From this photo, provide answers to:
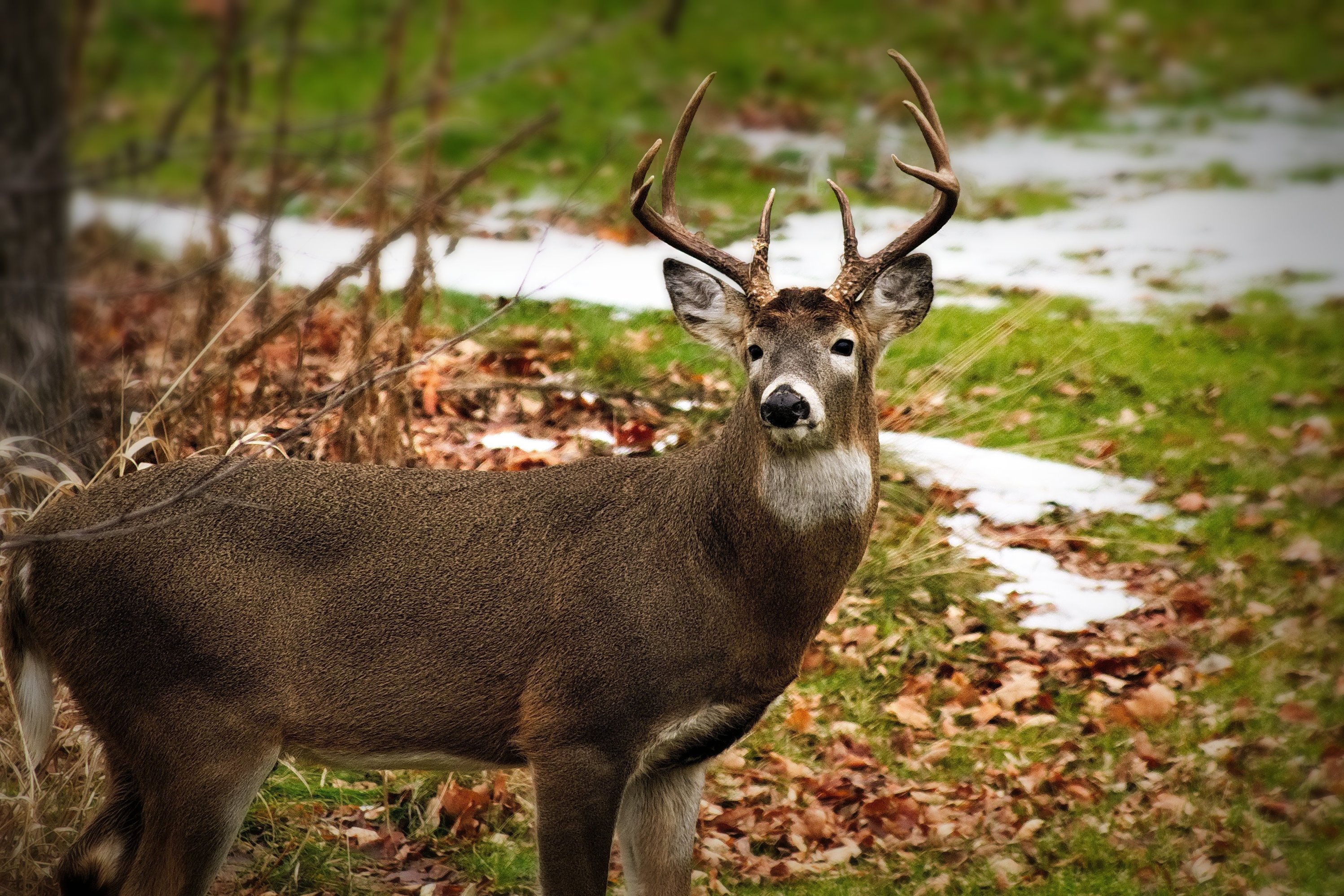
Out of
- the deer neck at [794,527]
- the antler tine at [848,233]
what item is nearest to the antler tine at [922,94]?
the antler tine at [848,233]

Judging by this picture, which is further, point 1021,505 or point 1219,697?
point 1021,505

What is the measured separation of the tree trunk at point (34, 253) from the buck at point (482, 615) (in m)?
1.78

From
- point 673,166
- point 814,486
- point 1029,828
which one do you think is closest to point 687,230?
point 673,166

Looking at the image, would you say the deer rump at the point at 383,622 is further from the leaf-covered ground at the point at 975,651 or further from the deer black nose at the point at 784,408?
the leaf-covered ground at the point at 975,651

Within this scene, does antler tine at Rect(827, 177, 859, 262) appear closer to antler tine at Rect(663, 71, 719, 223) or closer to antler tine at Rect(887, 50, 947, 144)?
antler tine at Rect(887, 50, 947, 144)

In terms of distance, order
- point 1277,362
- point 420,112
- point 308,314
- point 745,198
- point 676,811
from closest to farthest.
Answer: point 676,811 → point 308,314 → point 1277,362 → point 745,198 → point 420,112

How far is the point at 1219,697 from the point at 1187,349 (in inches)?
134

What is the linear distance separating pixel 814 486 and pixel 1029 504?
359 cm

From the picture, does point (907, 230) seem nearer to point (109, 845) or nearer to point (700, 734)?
point (700, 734)

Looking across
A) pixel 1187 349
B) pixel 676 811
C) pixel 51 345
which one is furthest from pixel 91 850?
pixel 1187 349

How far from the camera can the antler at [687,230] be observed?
462 centimetres

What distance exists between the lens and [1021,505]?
303 inches

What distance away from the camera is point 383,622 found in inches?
174

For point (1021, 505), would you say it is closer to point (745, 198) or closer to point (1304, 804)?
point (1304, 804)
